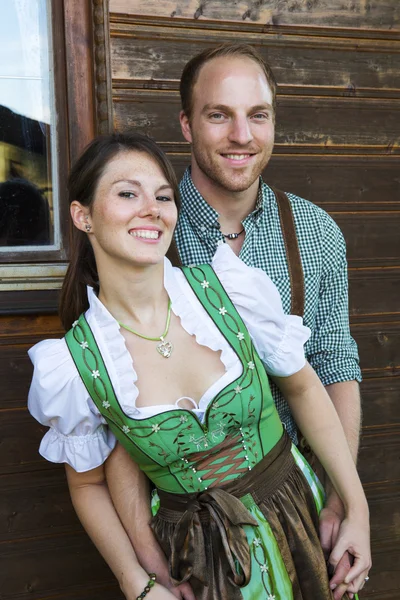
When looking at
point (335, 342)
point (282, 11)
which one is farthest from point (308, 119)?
point (335, 342)

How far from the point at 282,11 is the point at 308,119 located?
40 centimetres

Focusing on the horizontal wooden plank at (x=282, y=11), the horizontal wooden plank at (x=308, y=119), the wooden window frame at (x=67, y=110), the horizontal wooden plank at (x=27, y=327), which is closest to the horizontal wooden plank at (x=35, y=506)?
the horizontal wooden plank at (x=27, y=327)

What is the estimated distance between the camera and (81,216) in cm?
182

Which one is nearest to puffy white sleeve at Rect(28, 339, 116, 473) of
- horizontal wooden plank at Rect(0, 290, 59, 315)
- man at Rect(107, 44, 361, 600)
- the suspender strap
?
man at Rect(107, 44, 361, 600)

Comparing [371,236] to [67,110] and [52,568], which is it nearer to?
[67,110]

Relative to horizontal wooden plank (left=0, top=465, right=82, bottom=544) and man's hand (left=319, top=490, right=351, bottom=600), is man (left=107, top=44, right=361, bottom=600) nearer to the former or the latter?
man's hand (left=319, top=490, right=351, bottom=600)

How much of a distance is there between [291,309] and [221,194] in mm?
379

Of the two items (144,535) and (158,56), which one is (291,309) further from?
(158,56)

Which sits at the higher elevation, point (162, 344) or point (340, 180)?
point (340, 180)

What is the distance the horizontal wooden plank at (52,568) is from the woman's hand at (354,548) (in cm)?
120

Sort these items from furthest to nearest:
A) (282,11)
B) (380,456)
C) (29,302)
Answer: (380,456)
(282,11)
(29,302)

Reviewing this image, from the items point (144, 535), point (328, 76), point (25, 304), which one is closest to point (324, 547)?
point (144, 535)

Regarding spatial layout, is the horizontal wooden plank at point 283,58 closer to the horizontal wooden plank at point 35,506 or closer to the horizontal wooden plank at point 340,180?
the horizontal wooden plank at point 340,180

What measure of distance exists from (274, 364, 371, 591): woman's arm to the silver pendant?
0.29 metres
